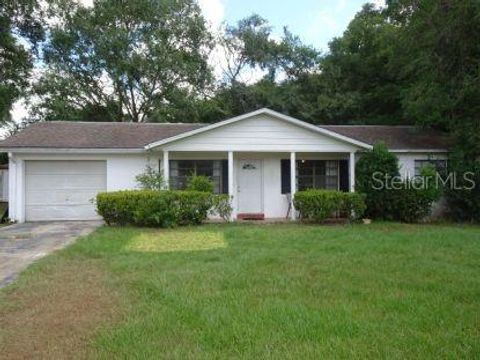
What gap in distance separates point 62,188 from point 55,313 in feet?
38.7

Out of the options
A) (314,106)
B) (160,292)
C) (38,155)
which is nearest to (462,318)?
(160,292)

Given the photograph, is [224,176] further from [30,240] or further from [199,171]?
[30,240]

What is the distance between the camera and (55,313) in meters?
5.09

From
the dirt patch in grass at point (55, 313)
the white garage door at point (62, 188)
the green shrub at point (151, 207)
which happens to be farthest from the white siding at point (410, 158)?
the dirt patch in grass at point (55, 313)

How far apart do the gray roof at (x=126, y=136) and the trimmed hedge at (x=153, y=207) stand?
295 centimetres

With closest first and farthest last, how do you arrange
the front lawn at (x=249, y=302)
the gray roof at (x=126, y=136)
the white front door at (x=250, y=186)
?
the front lawn at (x=249, y=302), the gray roof at (x=126, y=136), the white front door at (x=250, y=186)

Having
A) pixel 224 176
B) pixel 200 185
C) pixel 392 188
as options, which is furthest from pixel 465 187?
pixel 200 185

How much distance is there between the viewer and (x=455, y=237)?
35.9 feet

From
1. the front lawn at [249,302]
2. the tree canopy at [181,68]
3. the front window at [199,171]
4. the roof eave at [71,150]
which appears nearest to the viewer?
the front lawn at [249,302]

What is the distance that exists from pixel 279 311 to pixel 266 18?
1301 inches

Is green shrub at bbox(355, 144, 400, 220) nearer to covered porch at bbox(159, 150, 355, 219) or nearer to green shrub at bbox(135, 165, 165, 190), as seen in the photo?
covered porch at bbox(159, 150, 355, 219)

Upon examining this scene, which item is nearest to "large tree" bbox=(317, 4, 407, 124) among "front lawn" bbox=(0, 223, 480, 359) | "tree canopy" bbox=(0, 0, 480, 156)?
"tree canopy" bbox=(0, 0, 480, 156)

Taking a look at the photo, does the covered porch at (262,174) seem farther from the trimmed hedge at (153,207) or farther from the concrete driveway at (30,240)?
the concrete driveway at (30,240)

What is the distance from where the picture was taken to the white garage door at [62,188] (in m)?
15.9
